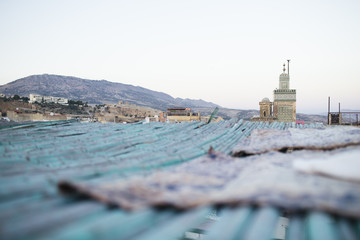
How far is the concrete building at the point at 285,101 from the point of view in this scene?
35594 millimetres

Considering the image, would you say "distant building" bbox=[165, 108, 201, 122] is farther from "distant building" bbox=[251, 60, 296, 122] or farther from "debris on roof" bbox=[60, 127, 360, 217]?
"debris on roof" bbox=[60, 127, 360, 217]

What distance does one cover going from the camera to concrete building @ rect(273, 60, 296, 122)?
35.6 metres

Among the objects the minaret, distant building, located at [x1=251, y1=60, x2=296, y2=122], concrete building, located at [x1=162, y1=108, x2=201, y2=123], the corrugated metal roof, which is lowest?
the corrugated metal roof

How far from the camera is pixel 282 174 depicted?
1.94 meters

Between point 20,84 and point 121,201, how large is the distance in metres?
177

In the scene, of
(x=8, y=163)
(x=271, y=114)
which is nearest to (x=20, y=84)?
(x=271, y=114)

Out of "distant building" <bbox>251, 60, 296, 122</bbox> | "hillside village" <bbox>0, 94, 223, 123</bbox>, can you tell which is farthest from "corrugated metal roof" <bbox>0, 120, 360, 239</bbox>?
"distant building" <bbox>251, 60, 296, 122</bbox>

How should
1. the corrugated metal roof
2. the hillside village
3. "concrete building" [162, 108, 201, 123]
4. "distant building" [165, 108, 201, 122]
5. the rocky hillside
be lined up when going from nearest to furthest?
the corrugated metal roof
the hillside village
"concrete building" [162, 108, 201, 123]
"distant building" [165, 108, 201, 122]
the rocky hillside

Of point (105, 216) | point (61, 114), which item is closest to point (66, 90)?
point (61, 114)

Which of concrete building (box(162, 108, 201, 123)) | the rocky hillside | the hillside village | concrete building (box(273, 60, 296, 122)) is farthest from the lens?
the rocky hillside

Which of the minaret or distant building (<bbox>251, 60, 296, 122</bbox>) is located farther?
the minaret

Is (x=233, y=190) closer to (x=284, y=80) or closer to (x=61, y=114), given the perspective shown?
(x=284, y=80)

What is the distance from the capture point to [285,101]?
120ft

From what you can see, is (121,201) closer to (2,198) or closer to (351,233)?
(2,198)
